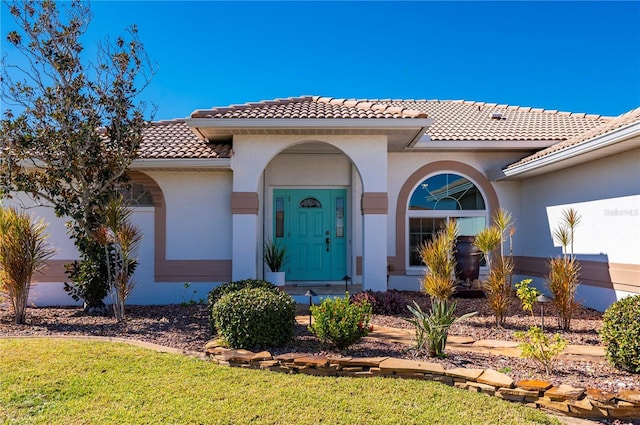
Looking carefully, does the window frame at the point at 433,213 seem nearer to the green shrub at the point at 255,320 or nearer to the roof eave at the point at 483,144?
the roof eave at the point at 483,144

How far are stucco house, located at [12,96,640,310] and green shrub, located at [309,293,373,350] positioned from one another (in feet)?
12.5

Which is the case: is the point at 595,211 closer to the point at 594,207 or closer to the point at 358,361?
the point at 594,207

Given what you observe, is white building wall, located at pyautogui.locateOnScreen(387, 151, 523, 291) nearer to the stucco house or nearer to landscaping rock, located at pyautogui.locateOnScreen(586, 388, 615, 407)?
the stucco house

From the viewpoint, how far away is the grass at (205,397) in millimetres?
3928

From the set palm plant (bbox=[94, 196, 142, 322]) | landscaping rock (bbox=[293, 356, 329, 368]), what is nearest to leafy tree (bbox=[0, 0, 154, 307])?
palm plant (bbox=[94, 196, 142, 322])

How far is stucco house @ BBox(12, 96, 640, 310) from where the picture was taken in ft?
28.5

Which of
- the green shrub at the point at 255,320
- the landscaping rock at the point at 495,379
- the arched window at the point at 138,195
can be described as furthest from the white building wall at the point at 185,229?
the landscaping rock at the point at 495,379

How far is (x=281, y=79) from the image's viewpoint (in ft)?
45.1

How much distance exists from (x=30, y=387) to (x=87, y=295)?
3978mm

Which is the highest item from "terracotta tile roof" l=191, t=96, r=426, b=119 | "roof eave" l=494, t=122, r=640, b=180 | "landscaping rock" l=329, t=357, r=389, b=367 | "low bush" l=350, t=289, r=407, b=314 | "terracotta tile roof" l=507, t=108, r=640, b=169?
"terracotta tile roof" l=191, t=96, r=426, b=119

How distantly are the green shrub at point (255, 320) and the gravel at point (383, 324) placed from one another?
0.22 meters

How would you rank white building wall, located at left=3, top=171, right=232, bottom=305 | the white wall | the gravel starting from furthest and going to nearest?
white building wall, located at left=3, top=171, right=232, bottom=305
the white wall
the gravel

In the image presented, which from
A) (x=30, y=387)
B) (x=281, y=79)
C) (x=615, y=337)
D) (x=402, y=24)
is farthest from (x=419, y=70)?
(x=30, y=387)

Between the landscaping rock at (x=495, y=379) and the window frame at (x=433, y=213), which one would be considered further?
the window frame at (x=433, y=213)
